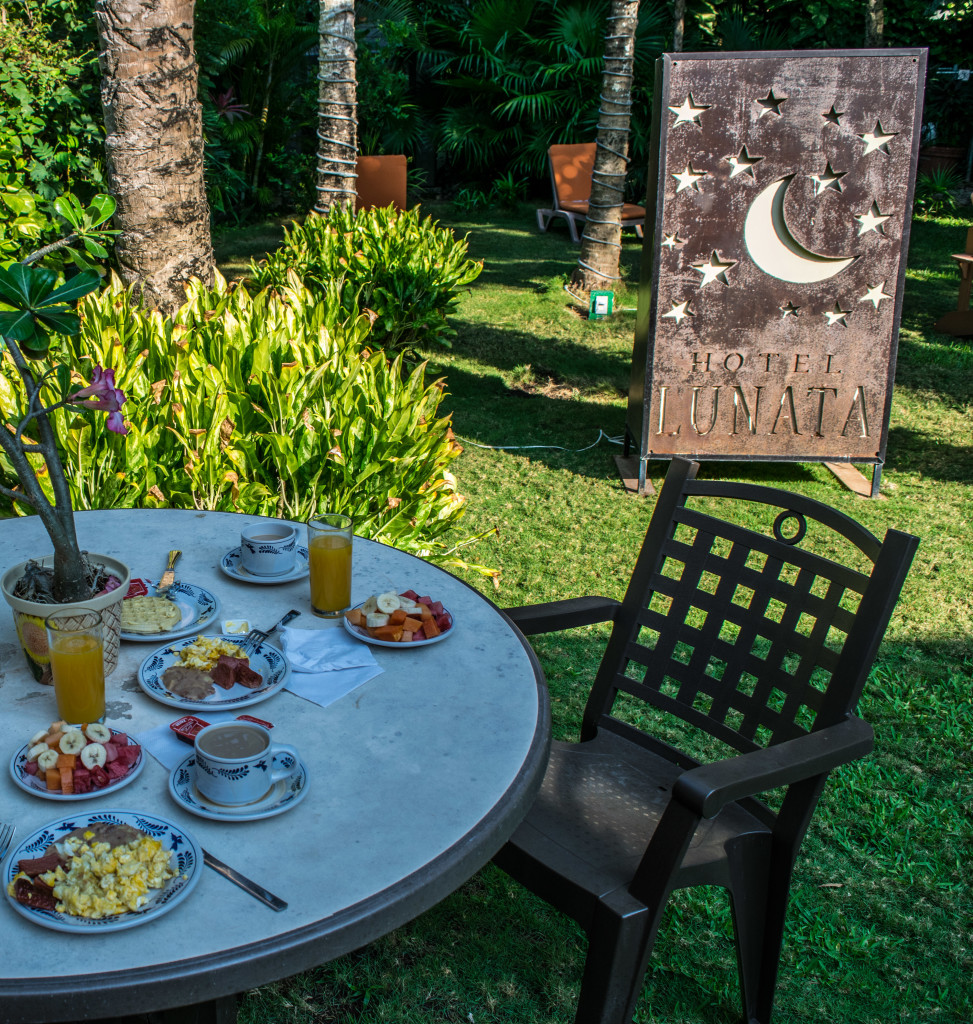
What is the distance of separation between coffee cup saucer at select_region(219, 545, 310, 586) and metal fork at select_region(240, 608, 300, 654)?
124 millimetres

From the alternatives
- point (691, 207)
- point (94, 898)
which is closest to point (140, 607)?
point (94, 898)

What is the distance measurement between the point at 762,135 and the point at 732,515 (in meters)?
1.86

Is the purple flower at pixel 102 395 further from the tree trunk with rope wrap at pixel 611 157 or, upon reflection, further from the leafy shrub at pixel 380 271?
the tree trunk with rope wrap at pixel 611 157

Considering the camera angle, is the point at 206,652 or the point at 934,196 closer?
the point at 206,652

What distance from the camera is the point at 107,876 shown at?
1.16 metres

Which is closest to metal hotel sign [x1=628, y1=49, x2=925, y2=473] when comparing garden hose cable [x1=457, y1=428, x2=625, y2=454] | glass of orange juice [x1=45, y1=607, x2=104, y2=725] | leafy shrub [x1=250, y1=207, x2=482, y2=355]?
garden hose cable [x1=457, y1=428, x2=625, y2=454]

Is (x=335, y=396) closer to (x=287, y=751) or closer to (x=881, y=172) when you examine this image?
(x=287, y=751)

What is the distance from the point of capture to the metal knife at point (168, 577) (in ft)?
6.34

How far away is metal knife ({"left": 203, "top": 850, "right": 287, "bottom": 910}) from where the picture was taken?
1.17m

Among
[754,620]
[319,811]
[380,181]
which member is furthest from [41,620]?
[380,181]

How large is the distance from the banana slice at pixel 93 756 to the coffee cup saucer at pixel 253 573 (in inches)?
26.6

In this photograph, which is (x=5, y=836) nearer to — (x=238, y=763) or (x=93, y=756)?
(x=93, y=756)

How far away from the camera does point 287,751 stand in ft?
4.67

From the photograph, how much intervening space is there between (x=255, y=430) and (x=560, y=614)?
1720mm
